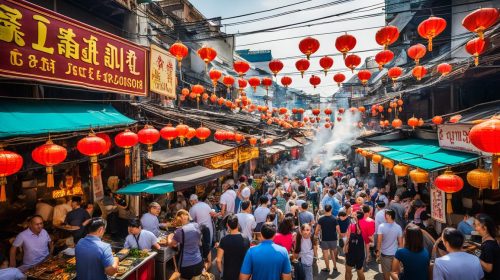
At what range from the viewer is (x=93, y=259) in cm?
485

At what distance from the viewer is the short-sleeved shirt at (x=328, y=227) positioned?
7988 mm

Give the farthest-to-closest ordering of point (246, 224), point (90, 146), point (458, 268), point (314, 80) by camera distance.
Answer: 1. point (314, 80)
2. point (246, 224)
3. point (90, 146)
4. point (458, 268)

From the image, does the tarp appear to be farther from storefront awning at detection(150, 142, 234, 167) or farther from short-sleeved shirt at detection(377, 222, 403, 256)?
short-sleeved shirt at detection(377, 222, 403, 256)

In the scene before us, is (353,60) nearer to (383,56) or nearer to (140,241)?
(383,56)

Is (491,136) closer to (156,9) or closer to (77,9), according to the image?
(77,9)

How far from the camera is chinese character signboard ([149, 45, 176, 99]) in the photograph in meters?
10.2

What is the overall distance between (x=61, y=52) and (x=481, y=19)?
9.88 meters

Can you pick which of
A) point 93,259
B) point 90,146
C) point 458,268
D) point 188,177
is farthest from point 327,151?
point 93,259

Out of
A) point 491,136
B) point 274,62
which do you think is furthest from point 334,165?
point 491,136

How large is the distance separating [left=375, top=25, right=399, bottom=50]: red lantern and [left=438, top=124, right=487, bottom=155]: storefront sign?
9.94 ft

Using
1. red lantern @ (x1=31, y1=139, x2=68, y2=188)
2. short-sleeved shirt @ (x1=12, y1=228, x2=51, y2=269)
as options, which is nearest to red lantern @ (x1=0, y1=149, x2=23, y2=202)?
red lantern @ (x1=31, y1=139, x2=68, y2=188)

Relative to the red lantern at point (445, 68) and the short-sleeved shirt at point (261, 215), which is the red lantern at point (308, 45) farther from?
the red lantern at point (445, 68)

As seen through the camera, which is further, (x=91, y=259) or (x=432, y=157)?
(x=432, y=157)

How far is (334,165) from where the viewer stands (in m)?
29.7
